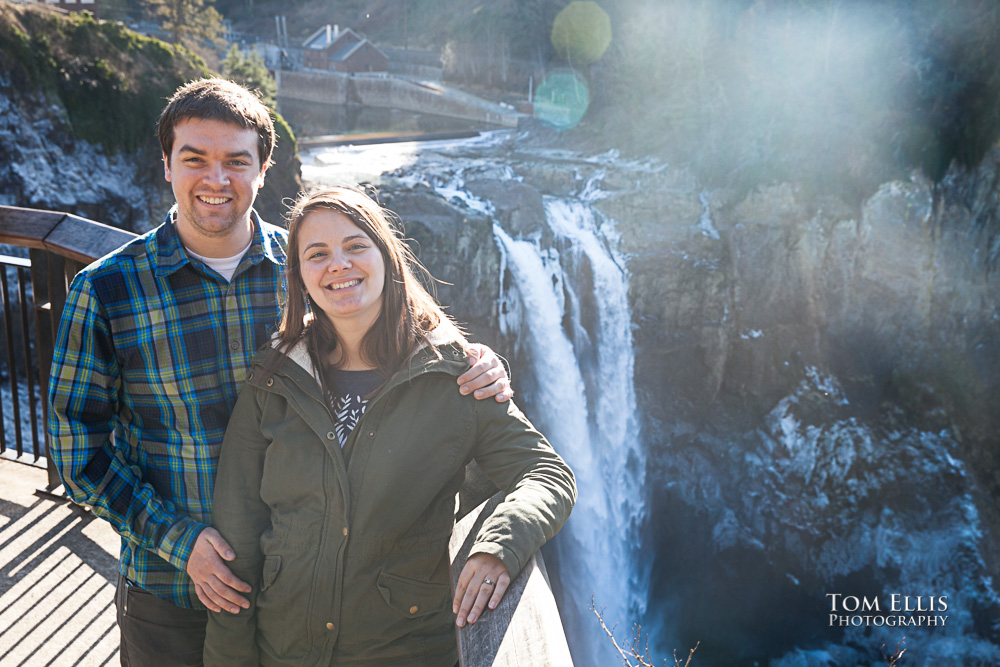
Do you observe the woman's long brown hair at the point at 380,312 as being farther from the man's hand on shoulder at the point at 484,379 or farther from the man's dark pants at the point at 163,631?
the man's dark pants at the point at 163,631

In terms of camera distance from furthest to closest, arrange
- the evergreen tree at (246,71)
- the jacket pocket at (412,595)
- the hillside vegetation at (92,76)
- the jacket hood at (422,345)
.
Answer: the evergreen tree at (246,71), the hillside vegetation at (92,76), the jacket hood at (422,345), the jacket pocket at (412,595)

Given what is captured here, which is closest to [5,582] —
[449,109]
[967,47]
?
[967,47]

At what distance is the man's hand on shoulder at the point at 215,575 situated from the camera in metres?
1.61

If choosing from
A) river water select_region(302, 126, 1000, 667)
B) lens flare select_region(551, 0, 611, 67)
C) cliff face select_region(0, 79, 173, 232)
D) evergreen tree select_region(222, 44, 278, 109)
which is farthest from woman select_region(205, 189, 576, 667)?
lens flare select_region(551, 0, 611, 67)

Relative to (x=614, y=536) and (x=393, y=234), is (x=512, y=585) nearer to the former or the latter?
(x=393, y=234)

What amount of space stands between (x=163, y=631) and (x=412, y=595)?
0.82 metres

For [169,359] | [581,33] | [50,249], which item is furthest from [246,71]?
[169,359]

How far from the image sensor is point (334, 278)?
167 centimetres

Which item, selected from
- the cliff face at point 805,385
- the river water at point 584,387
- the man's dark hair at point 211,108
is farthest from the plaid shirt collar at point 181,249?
the cliff face at point 805,385

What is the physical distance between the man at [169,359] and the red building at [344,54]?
27398 millimetres

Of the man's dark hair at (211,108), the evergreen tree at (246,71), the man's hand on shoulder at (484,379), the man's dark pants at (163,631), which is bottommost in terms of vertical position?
the man's dark pants at (163,631)

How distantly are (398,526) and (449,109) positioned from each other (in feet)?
81.7

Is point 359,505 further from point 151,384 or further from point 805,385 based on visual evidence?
point 805,385

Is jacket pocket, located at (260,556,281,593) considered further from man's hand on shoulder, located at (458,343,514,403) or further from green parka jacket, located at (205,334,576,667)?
man's hand on shoulder, located at (458,343,514,403)
